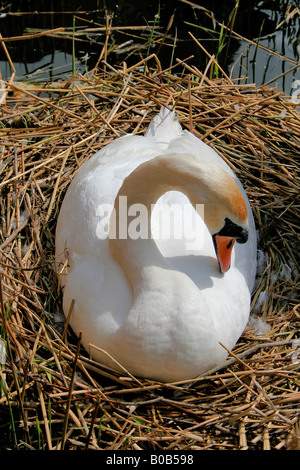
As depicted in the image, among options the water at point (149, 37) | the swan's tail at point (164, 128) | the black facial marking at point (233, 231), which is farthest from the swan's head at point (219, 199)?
the water at point (149, 37)

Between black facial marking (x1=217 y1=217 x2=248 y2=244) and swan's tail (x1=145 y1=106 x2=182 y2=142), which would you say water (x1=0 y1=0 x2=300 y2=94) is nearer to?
swan's tail (x1=145 y1=106 x2=182 y2=142)

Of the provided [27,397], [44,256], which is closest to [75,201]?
[44,256]

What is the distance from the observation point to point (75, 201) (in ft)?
12.5

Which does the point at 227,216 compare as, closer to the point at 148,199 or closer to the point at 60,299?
the point at 148,199

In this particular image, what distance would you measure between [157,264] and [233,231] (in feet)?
1.45

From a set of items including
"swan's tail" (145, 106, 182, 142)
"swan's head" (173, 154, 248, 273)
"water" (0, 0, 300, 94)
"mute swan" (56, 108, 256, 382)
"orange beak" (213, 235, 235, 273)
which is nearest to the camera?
"swan's head" (173, 154, 248, 273)

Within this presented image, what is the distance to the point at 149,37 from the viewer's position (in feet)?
20.0

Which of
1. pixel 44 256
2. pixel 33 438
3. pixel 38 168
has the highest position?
pixel 38 168

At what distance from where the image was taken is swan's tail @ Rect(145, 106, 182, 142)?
168 inches

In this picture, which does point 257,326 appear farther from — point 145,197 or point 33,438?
point 33,438

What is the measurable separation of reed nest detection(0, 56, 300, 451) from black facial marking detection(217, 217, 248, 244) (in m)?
0.68

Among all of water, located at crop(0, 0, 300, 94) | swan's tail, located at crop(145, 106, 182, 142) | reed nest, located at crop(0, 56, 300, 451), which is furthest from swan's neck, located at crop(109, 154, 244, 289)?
water, located at crop(0, 0, 300, 94)

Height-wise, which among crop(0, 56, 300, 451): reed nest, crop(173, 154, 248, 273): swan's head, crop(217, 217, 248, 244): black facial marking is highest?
crop(173, 154, 248, 273): swan's head
